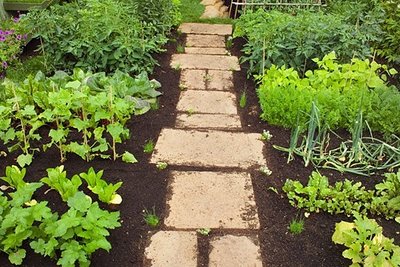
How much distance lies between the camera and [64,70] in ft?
14.8

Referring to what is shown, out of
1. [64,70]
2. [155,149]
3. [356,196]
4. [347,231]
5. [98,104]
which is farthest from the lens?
[64,70]

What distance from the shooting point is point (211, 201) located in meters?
2.79

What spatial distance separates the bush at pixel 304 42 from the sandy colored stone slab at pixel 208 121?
2.75 feet

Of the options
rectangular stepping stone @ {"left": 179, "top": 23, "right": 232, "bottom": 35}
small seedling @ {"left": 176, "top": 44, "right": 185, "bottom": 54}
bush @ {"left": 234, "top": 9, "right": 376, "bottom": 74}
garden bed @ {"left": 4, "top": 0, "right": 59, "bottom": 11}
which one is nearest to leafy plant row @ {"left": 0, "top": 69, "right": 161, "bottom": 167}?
bush @ {"left": 234, "top": 9, "right": 376, "bottom": 74}

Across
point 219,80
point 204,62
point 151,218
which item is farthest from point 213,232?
point 204,62

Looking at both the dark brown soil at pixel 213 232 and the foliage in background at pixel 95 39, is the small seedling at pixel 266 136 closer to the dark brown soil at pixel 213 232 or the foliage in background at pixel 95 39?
the dark brown soil at pixel 213 232

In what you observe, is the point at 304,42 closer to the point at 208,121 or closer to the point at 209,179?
the point at 208,121

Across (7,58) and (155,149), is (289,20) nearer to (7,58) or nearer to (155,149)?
(155,149)

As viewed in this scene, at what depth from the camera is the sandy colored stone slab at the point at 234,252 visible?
2357 mm

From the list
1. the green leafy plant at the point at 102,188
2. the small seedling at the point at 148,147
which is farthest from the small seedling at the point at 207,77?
the green leafy plant at the point at 102,188

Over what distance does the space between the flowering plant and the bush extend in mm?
2553

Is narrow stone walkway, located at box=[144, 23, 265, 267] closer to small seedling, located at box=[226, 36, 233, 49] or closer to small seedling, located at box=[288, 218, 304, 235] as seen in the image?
small seedling, located at box=[288, 218, 304, 235]

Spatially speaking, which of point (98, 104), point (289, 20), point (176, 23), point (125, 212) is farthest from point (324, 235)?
point (176, 23)

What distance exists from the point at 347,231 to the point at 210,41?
396 cm
